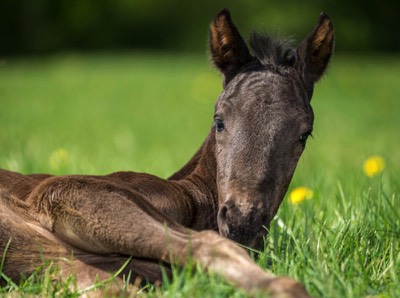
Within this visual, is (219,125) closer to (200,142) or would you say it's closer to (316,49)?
Result: (316,49)

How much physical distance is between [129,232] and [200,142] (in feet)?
25.7

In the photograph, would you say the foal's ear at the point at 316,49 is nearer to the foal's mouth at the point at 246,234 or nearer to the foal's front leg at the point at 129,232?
the foal's mouth at the point at 246,234

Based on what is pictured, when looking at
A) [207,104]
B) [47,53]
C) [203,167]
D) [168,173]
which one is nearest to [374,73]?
[207,104]

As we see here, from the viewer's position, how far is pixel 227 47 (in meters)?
4.60

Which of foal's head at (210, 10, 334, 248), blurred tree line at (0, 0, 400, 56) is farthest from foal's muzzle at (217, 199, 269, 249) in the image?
blurred tree line at (0, 0, 400, 56)

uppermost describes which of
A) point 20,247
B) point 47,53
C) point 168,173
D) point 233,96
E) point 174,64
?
point 233,96

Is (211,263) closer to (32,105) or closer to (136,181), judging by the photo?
(136,181)

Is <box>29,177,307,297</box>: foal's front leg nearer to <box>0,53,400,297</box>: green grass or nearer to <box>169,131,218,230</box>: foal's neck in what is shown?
<box>0,53,400,297</box>: green grass

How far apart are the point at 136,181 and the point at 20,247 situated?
78 cm

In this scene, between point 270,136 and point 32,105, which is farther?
point 32,105

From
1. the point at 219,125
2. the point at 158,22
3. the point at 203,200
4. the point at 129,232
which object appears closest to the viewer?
the point at 129,232

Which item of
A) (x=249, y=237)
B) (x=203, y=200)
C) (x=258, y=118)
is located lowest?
(x=203, y=200)

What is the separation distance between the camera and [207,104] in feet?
50.9

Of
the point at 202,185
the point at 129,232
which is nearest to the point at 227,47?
the point at 202,185
